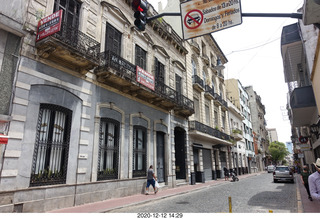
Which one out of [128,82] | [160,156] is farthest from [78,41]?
[160,156]

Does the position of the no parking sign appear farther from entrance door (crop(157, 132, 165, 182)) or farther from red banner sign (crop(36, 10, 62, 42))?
entrance door (crop(157, 132, 165, 182))

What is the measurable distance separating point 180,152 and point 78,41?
11972mm

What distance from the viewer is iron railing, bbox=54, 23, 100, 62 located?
8.55 metres

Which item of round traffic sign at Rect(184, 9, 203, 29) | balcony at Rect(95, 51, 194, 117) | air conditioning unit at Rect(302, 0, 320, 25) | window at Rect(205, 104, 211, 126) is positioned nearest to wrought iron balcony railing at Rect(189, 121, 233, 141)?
window at Rect(205, 104, 211, 126)

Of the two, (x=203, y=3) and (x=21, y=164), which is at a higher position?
(x=203, y=3)

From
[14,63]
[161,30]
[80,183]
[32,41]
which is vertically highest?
[161,30]

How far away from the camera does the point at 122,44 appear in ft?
42.2

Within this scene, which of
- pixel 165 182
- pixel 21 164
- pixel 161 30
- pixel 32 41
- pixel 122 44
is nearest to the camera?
pixel 21 164

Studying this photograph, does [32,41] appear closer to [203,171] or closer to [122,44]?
[122,44]

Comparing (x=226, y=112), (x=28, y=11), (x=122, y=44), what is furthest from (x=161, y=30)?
(x=226, y=112)

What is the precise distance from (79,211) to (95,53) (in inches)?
267

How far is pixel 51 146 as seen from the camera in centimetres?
825

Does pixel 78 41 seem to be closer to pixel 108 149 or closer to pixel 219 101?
pixel 108 149

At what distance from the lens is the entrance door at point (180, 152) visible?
17406 millimetres
